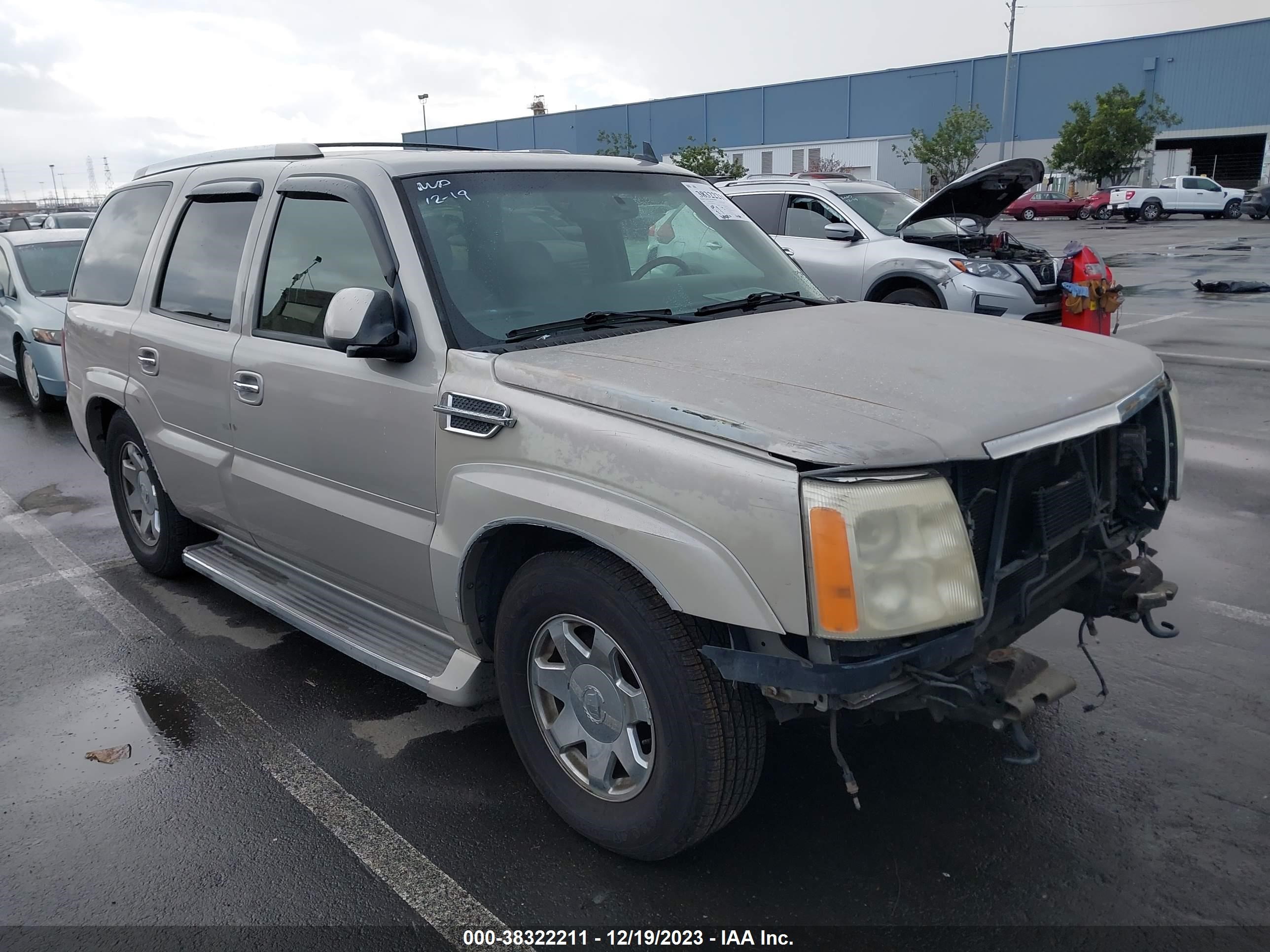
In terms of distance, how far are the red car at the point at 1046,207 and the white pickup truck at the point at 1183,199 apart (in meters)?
4.44

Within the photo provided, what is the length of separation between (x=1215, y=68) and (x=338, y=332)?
193 ft

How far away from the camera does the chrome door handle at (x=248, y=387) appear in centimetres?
383

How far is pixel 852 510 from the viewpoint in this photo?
2.24 meters

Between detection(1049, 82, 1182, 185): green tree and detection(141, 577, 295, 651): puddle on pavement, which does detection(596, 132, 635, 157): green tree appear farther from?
detection(141, 577, 295, 651): puddle on pavement

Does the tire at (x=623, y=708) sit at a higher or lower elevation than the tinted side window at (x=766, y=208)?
lower

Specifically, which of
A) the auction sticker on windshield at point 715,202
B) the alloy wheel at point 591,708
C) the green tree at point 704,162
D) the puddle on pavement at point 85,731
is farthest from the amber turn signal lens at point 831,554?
the green tree at point 704,162

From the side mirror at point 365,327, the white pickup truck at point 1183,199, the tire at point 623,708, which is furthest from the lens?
the white pickup truck at point 1183,199

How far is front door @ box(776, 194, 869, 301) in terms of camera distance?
1068 cm

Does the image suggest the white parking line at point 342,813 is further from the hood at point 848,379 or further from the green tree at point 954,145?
the green tree at point 954,145

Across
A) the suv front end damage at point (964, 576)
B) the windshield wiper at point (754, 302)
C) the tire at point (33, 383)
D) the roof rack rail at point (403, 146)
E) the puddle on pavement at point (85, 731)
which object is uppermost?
the roof rack rail at point (403, 146)

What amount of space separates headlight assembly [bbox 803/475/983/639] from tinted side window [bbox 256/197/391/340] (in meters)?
1.82

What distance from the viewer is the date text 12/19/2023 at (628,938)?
8.60 feet

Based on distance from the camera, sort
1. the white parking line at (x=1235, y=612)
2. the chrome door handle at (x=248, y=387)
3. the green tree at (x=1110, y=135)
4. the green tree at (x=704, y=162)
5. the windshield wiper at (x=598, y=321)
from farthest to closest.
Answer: the green tree at (x=1110, y=135), the green tree at (x=704, y=162), the white parking line at (x=1235, y=612), the chrome door handle at (x=248, y=387), the windshield wiper at (x=598, y=321)

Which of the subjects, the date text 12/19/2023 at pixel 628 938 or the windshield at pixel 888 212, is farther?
the windshield at pixel 888 212
